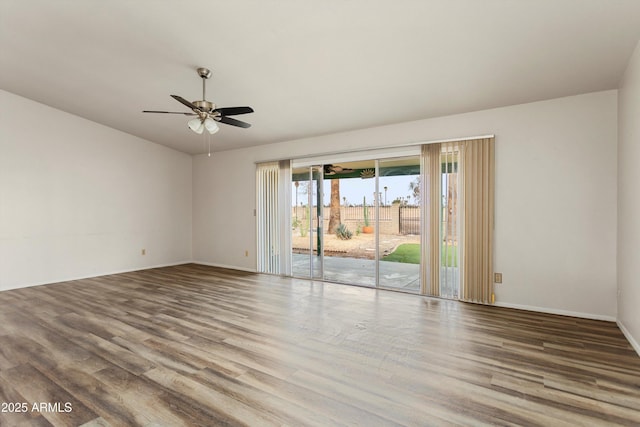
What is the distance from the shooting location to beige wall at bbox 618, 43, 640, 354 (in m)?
2.75

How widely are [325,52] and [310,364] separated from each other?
2995 millimetres

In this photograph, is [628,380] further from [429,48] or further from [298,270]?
[298,270]

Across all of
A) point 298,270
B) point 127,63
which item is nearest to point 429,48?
point 127,63

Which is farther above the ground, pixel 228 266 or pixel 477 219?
pixel 477 219

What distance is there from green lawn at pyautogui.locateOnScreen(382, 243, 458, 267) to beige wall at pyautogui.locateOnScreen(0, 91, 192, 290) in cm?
527

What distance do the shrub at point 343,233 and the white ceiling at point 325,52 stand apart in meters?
2.55

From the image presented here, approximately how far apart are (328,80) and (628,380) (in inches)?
153

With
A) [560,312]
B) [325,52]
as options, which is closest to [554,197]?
[560,312]

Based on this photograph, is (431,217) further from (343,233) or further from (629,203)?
(343,233)

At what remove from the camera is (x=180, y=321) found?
356 cm

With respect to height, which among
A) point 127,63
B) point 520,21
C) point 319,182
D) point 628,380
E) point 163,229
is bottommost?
point 628,380

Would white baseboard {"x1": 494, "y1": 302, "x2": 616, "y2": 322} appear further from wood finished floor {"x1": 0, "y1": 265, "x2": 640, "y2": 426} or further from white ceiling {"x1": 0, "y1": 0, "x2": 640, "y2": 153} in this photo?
white ceiling {"x1": 0, "y1": 0, "x2": 640, "y2": 153}

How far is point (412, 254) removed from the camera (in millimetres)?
7250

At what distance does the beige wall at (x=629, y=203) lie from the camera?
2746 mm
